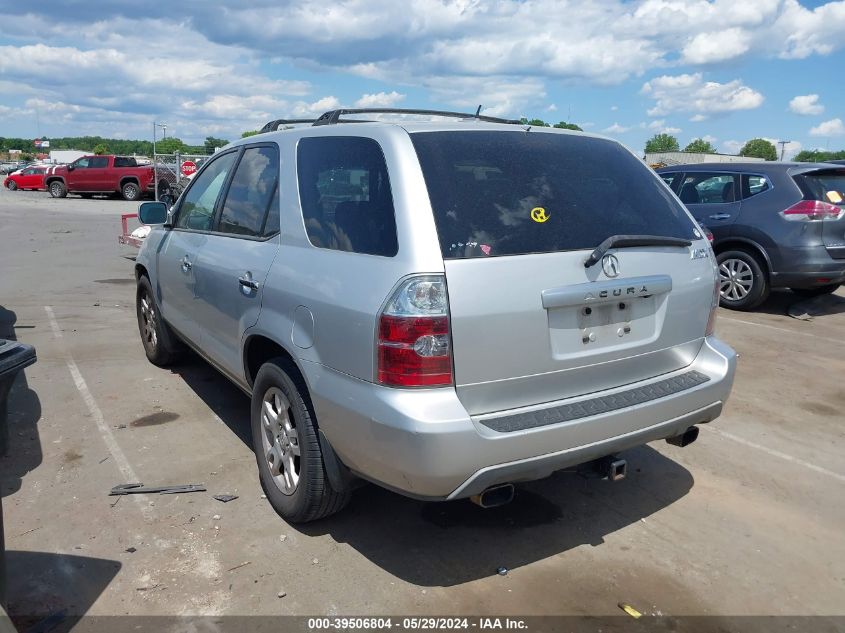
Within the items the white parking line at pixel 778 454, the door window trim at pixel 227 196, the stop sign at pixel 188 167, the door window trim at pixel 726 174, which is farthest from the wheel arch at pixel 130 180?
the white parking line at pixel 778 454

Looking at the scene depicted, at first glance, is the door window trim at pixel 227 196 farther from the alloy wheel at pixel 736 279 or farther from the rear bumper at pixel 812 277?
the rear bumper at pixel 812 277

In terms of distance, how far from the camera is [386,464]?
8.84 ft

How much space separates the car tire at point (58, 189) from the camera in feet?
104

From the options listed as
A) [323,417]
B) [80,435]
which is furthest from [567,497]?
[80,435]

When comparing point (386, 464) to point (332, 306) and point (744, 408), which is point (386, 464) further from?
point (744, 408)

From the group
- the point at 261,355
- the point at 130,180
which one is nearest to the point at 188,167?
the point at 130,180

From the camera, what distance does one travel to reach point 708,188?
9352mm

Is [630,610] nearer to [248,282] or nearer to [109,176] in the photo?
[248,282]

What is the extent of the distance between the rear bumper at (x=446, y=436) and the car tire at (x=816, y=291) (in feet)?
24.2

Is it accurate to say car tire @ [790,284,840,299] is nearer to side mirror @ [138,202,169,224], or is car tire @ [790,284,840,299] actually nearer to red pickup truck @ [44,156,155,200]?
side mirror @ [138,202,169,224]

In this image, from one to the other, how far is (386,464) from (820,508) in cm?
261

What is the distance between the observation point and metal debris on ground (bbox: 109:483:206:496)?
151 inches

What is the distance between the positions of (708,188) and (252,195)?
7319mm

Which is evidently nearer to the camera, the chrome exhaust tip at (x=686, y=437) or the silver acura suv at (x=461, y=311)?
the silver acura suv at (x=461, y=311)
